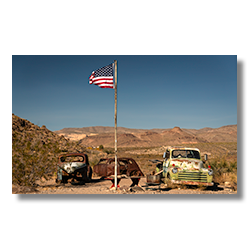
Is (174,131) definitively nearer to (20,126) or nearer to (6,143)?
(20,126)

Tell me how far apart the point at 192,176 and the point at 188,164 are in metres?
0.54

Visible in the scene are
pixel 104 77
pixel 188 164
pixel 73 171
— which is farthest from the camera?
pixel 73 171

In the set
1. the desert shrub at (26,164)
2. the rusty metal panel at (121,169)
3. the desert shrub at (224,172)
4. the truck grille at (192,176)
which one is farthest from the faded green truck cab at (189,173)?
the desert shrub at (26,164)

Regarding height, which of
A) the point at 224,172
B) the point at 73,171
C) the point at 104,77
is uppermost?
the point at 104,77

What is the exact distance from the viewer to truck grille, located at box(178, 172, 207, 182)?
1019cm

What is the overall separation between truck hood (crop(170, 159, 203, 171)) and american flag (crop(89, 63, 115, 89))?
433 centimetres

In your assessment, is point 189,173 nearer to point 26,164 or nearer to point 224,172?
point 224,172

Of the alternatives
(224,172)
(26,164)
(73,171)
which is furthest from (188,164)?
(26,164)

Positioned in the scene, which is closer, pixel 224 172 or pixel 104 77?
pixel 104 77

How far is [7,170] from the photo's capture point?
263 inches

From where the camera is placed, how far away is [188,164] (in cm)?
1033

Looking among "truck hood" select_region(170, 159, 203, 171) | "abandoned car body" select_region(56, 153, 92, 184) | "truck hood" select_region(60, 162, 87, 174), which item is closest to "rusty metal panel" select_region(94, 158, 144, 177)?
"abandoned car body" select_region(56, 153, 92, 184)

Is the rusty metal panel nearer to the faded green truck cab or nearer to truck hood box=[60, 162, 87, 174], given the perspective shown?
truck hood box=[60, 162, 87, 174]

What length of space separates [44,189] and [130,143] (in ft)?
263
